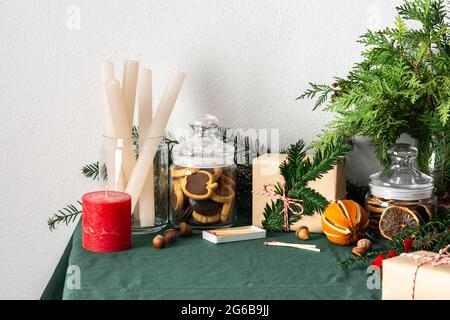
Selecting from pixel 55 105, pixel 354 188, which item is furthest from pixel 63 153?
pixel 354 188

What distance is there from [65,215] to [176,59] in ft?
1.22

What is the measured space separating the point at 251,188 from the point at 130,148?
258mm

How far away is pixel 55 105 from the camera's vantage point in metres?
1.33

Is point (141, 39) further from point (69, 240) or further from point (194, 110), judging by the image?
point (69, 240)

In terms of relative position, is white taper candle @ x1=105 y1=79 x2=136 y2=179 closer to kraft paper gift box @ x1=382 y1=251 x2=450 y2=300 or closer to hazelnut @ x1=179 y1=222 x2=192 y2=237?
hazelnut @ x1=179 y1=222 x2=192 y2=237

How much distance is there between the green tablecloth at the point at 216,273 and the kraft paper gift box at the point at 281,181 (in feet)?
0.21

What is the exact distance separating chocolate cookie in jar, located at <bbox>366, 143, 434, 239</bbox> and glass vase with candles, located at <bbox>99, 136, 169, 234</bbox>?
349 millimetres

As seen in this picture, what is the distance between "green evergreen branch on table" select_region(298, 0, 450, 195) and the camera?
42.3 inches

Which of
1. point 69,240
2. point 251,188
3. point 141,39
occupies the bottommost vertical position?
point 69,240

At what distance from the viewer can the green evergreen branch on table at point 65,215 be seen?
1349mm

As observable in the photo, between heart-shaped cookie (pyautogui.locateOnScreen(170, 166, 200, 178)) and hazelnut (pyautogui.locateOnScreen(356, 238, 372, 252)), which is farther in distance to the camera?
heart-shaped cookie (pyautogui.locateOnScreen(170, 166, 200, 178))

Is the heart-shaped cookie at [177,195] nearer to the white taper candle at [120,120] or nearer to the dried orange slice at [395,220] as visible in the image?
the white taper candle at [120,120]

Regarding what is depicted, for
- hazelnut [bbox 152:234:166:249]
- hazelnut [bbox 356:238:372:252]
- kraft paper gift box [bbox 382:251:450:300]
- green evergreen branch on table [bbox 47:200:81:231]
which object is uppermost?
kraft paper gift box [bbox 382:251:450:300]

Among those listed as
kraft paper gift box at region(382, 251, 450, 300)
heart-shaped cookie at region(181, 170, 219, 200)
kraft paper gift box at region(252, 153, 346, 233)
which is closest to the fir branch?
kraft paper gift box at region(252, 153, 346, 233)
